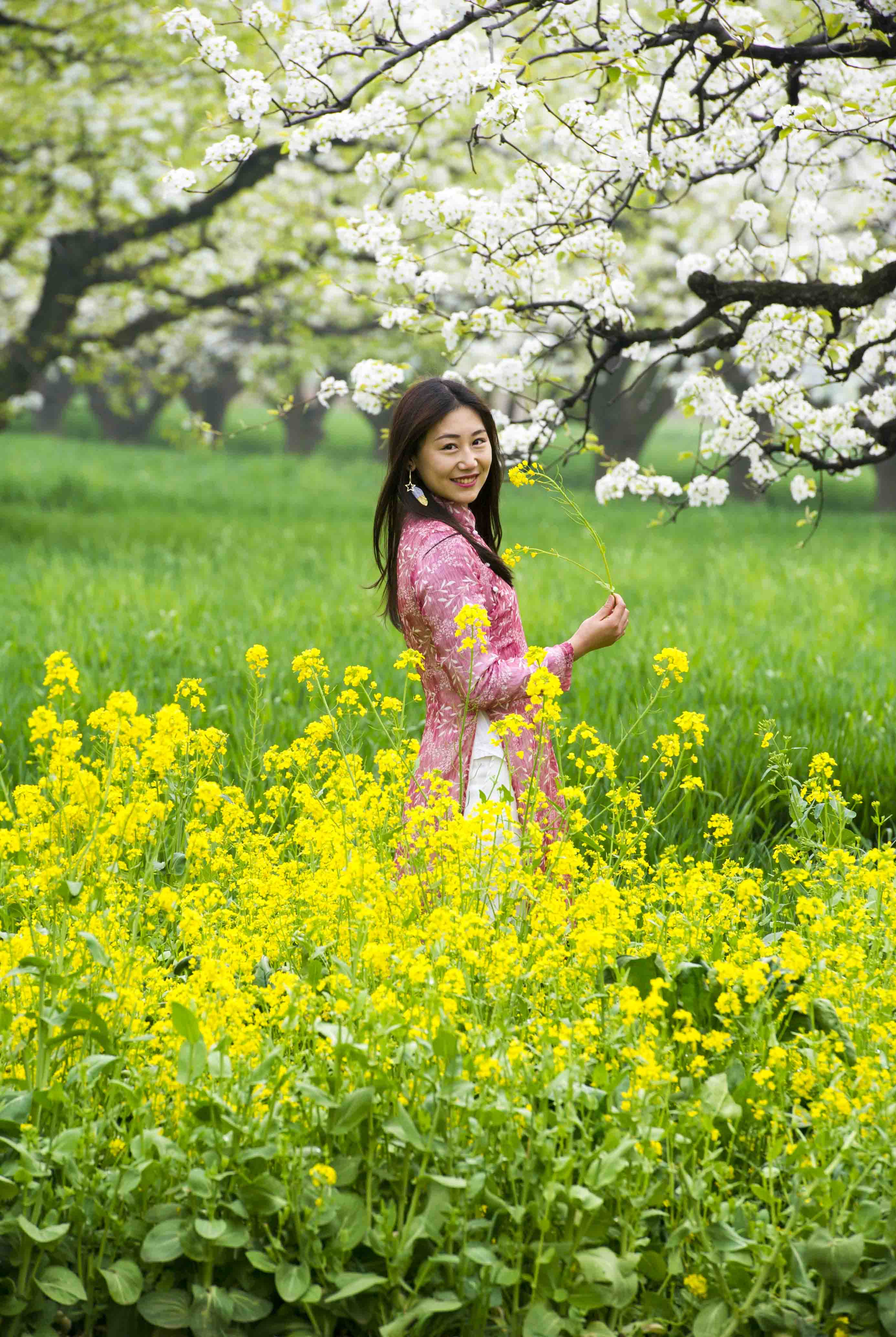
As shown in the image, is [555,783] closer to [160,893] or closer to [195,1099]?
[160,893]

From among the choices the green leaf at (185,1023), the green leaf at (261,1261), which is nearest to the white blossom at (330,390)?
the green leaf at (185,1023)

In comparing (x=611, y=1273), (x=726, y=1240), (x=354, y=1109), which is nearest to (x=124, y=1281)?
(x=354, y=1109)

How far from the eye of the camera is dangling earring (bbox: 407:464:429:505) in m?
3.76

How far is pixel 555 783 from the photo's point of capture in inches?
148

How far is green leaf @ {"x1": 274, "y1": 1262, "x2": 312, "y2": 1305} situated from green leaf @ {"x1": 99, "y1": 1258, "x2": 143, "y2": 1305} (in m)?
0.25

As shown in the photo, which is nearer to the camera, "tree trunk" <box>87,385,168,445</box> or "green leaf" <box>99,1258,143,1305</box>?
"green leaf" <box>99,1258,143,1305</box>

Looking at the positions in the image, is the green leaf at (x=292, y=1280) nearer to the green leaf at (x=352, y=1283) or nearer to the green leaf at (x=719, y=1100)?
the green leaf at (x=352, y=1283)

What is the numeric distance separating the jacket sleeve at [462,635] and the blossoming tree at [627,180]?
4.53 ft

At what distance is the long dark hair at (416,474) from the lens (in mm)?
3717

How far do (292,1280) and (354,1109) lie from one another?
302mm

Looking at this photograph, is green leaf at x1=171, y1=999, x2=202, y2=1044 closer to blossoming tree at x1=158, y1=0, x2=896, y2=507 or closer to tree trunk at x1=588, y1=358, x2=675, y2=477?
blossoming tree at x1=158, y1=0, x2=896, y2=507

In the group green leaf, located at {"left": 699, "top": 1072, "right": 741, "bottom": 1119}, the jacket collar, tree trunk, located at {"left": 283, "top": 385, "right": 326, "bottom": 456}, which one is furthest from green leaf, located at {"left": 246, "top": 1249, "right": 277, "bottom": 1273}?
tree trunk, located at {"left": 283, "top": 385, "right": 326, "bottom": 456}

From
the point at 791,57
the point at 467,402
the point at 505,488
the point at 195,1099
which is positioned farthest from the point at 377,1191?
the point at 505,488

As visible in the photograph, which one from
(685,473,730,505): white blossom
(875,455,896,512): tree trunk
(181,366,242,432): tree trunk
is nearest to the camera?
(685,473,730,505): white blossom
